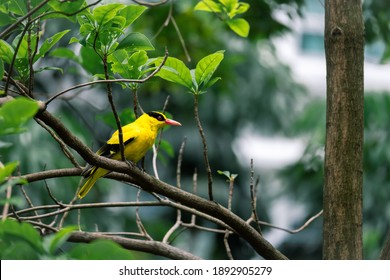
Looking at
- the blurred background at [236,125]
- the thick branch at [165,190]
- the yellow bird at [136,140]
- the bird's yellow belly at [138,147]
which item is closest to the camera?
the thick branch at [165,190]

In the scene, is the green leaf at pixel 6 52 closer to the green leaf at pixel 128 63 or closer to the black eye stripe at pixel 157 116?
the green leaf at pixel 128 63

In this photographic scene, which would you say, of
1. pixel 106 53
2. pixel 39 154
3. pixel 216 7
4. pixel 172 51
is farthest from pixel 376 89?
pixel 106 53

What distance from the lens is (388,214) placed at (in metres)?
8.94

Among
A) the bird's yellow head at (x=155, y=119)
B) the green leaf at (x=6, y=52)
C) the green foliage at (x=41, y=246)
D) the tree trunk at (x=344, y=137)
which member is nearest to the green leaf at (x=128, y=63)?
the green leaf at (x=6, y=52)

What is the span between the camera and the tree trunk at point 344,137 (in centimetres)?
210

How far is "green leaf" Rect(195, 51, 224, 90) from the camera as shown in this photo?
6.32 feet

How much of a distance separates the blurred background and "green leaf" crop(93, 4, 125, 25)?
87cm

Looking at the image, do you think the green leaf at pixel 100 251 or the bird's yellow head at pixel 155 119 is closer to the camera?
the green leaf at pixel 100 251

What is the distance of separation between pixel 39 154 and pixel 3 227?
17.3 feet

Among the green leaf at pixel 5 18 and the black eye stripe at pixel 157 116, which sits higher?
the green leaf at pixel 5 18

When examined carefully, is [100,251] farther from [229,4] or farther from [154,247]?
[229,4]

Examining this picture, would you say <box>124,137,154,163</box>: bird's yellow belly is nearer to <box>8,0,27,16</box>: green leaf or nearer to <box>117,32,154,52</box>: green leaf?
<box>117,32,154,52</box>: green leaf

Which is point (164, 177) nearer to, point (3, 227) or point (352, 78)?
point (352, 78)

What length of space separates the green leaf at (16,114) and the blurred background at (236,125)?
1.33 meters
